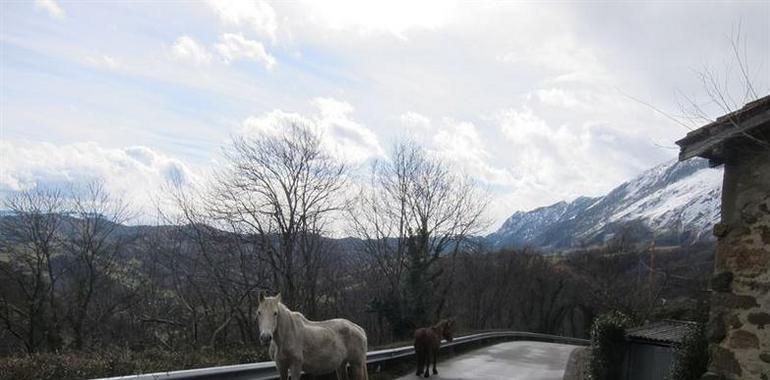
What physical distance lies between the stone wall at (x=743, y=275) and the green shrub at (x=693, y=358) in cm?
224

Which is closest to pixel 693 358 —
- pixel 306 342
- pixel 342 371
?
pixel 342 371

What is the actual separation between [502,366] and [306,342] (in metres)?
15.9

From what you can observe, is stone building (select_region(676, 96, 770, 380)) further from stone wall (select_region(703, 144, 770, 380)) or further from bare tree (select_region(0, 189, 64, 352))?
bare tree (select_region(0, 189, 64, 352))

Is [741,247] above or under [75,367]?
above

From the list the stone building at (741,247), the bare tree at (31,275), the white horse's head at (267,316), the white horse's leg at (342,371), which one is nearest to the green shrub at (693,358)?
the stone building at (741,247)

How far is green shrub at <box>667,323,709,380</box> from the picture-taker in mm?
10203

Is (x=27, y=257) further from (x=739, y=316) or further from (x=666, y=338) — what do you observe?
(x=739, y=316)

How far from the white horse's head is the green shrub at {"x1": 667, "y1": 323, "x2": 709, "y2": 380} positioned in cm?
722

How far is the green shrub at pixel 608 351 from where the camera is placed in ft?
51.6

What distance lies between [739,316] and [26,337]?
3693 centimetres

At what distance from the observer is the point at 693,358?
10.5 metres

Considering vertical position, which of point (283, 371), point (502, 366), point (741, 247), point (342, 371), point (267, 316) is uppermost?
point (741, 247)

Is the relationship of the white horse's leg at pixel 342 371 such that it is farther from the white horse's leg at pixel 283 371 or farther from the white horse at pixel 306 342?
the white horse's leg at pixel 283 371

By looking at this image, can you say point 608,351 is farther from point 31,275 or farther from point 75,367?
point 31,275
